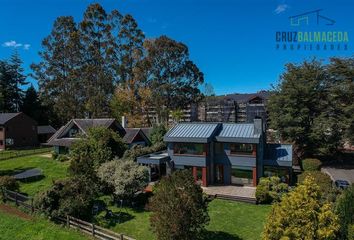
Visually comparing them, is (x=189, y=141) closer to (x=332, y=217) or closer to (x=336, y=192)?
(x=336, y=192)

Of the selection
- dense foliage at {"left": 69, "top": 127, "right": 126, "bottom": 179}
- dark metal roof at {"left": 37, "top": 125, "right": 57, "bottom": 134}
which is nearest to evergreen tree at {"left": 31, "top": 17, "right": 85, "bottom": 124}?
dark metal roof at {"left": 37, "top": 125, "right": 57, "bottom": 134}

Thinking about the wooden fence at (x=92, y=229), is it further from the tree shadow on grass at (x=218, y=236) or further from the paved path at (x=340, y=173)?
the paved path at (x=340, y=173)

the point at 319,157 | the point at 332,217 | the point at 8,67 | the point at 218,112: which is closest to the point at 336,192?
the point at 332,217

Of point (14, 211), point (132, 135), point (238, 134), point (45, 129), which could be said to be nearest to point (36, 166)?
point (132, 135)

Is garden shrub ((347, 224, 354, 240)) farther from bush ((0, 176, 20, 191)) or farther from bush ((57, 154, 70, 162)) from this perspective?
bush ((57, 154, 70, 162))

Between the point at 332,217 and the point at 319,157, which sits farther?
the point at 319,157
